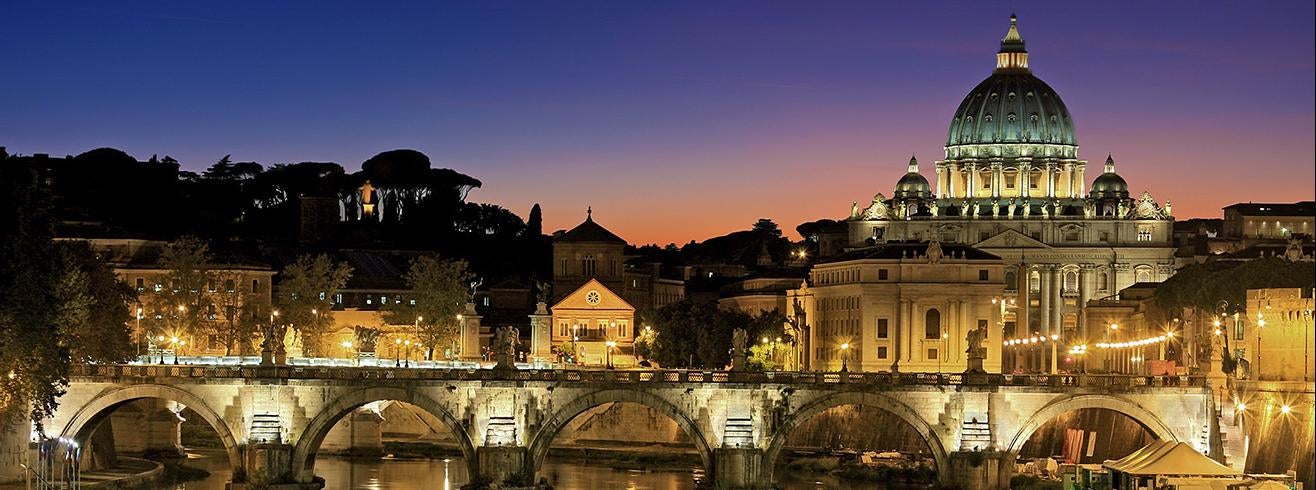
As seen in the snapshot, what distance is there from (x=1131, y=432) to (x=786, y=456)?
17106 mm

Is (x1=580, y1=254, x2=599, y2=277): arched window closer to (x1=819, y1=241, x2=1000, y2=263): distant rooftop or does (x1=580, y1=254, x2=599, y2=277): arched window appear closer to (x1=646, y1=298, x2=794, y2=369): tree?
(x1=646, y1=298, x2=794, y2=369): tree

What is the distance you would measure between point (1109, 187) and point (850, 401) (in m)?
105

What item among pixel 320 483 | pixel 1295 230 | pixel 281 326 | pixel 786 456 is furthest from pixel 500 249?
pixel 320 483

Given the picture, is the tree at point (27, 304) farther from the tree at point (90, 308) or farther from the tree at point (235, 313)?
the tree at point (235, 313)

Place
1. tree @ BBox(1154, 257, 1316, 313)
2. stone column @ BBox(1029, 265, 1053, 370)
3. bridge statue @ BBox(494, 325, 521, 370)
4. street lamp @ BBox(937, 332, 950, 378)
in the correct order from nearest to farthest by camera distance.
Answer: bridge statue @ BBox(494, 325, 521, 370), tree @ BBox(1154, 257, 1316, 313), street lamp @ BBox(937, 332, 950, 378), stone column @ BBox(1029, 265, 1053, 370)

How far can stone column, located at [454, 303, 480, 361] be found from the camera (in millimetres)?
123750

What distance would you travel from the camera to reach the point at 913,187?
185m

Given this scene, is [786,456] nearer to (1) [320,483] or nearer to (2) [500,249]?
(1) [320,483]

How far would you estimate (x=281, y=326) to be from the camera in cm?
11219

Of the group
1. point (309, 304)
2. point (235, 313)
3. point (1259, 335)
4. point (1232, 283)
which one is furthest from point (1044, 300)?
point (1259, 335)

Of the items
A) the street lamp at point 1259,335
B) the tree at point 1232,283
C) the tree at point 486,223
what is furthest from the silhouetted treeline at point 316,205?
the street lamp at point 1259,335

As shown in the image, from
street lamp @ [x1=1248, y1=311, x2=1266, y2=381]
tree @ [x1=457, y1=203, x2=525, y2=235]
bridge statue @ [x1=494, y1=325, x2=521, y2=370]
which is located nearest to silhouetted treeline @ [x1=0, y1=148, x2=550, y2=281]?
tree @ [x1=457, y1=203, x2=525, y2=235]

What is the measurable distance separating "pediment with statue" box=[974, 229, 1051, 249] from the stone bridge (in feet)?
307

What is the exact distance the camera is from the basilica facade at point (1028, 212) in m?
174
